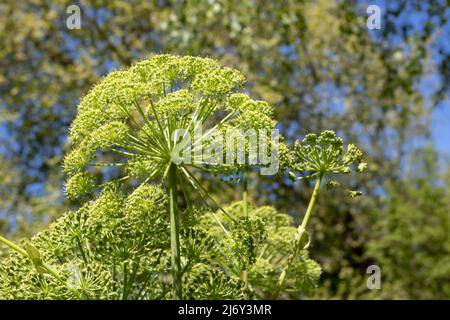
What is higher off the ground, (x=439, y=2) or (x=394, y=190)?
(x=439, y=2)

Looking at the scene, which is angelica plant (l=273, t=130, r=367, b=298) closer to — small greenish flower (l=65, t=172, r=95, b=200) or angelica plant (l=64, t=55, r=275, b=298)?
angelica plant (l=64, t=55, r=275, b=298)

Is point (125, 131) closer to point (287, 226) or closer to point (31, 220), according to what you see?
point (287, 226)

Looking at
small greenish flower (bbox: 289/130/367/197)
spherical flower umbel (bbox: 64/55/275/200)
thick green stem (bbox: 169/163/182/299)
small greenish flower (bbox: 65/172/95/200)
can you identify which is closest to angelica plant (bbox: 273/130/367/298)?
small greenish flower (bbox: 289/130/367/197)

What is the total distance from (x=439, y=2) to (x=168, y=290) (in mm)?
5217

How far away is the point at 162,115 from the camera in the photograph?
168cm

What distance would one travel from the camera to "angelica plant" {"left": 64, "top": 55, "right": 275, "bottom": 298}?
165 centimetres

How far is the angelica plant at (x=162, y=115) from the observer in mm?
1651

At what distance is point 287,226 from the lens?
89.6 inches

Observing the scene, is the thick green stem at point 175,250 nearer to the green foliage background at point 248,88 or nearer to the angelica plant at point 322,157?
the angelica plant at point 322,157

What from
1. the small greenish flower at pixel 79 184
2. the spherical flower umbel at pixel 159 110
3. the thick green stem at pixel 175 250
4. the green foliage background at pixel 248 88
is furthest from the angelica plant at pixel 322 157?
the green foliage background at pixel 248 88

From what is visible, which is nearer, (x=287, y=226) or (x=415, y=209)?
(x=287, y=226)

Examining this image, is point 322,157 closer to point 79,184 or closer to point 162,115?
point 162,115

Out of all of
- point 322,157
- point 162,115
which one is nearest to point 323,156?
point 322,157

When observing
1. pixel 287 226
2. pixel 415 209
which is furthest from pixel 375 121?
pixel 287 226
